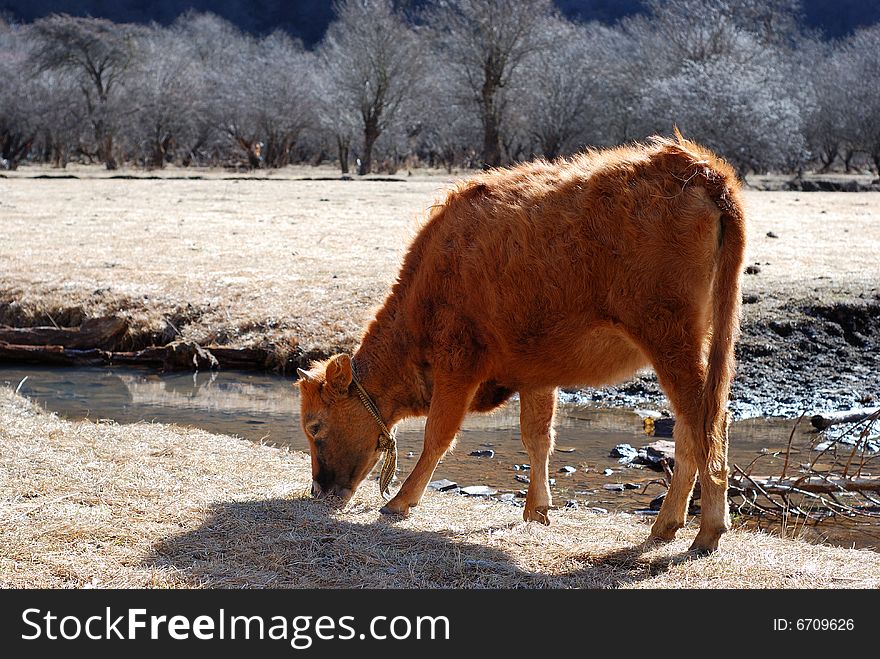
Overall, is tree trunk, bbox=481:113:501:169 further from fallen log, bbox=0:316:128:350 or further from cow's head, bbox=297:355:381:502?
cow's head, bbox=297:355:381:502

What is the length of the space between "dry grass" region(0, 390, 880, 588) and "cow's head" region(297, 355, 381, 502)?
20cm

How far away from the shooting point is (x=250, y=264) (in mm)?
15773

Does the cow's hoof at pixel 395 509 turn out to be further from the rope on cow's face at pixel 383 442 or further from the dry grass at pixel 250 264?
the dry grass at pixel 250 264

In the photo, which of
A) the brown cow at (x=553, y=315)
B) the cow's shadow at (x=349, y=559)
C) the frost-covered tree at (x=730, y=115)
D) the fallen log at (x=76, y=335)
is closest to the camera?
the cow's shadow at (x=349, y=559)

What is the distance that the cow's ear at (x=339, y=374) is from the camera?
20.9ft

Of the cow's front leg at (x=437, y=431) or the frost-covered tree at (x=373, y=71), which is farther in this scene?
the frost-covered tree at (x=373, y=71)

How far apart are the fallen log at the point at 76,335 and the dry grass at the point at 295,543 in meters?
5.56

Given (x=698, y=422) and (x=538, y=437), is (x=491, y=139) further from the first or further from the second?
(x=698, y=422)

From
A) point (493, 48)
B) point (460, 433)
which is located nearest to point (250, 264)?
point (460, 433)

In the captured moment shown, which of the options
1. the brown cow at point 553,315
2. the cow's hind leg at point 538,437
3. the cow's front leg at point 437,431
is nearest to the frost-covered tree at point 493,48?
the cow's hind leg at point 538,437

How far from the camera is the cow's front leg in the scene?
6062 millimetres

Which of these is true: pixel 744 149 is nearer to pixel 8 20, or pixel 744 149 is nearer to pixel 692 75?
pixel 692 75

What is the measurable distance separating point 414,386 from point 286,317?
20.4 feet

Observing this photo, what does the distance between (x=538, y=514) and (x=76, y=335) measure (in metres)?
8.01
